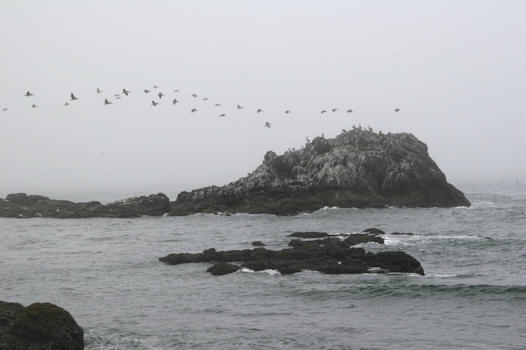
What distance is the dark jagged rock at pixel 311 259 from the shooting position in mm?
33438

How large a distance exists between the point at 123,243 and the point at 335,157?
130 ft

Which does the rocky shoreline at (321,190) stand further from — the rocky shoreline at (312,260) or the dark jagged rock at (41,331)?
the dark jagged rock at (41,331)

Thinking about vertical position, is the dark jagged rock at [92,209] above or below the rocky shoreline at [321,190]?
below

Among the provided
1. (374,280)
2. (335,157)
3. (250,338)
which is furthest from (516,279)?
(335,157)

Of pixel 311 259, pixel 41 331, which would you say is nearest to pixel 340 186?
pixel 311 259

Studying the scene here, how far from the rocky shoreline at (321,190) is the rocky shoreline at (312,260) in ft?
113

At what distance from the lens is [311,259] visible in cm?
3644

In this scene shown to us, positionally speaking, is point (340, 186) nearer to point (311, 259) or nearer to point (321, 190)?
point (321, 190)

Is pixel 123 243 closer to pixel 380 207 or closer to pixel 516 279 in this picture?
pixel 516 279

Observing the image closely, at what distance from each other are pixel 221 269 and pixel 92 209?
52324 millimetres

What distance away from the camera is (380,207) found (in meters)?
76.9

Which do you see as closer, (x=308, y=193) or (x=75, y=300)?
(x=75, y=300)

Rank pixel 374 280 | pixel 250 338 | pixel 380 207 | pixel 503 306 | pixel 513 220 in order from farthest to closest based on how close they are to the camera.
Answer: pixel 380 207 < pixel 513 220 < pixel 374 280 < pixel 503 306 < pixel 250 338

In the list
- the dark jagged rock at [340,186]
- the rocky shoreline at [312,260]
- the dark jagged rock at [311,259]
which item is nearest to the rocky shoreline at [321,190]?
the dark jagged rock at [340,186]
